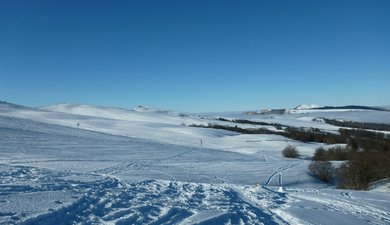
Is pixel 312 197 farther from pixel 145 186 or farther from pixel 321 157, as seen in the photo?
pixel 321 157

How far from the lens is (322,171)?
45.2 metres

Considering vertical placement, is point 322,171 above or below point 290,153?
below

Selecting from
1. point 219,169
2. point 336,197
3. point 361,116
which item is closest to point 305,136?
point 219,169

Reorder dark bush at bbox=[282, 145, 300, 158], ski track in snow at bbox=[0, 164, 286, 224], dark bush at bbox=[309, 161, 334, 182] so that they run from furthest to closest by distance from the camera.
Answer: dark bush at bbox=[282, 145, 300, 158] → dark bush at bbox=[309, 161, 334, 182] → ski track in snow at bbox=[0, 164, 286, 224]

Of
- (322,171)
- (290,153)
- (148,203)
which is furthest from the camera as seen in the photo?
(290,153)

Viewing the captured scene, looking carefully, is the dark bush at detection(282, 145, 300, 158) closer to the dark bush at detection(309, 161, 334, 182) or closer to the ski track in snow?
the dark bush at detection(309, 161, 334, 182)

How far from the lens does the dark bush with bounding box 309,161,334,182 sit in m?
44.7

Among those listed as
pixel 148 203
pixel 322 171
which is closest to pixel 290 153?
pixel 322 171

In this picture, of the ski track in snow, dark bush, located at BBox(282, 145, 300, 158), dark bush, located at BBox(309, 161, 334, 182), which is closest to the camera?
the ski track in snow

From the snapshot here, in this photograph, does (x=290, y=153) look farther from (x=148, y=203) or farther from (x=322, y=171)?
(x=148, y=203)

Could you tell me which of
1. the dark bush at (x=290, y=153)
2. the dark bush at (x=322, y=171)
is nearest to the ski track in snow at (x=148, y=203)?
the dark bush at (x=322, y=171)

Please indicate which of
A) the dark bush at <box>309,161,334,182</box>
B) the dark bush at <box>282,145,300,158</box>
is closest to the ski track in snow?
the dark bush at <box>309,161,334,182</box>

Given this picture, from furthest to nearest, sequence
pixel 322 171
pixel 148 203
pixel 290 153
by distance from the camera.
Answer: pixel 290 153 < pixel 322 171 < pixel 148 203

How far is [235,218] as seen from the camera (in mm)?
10109
